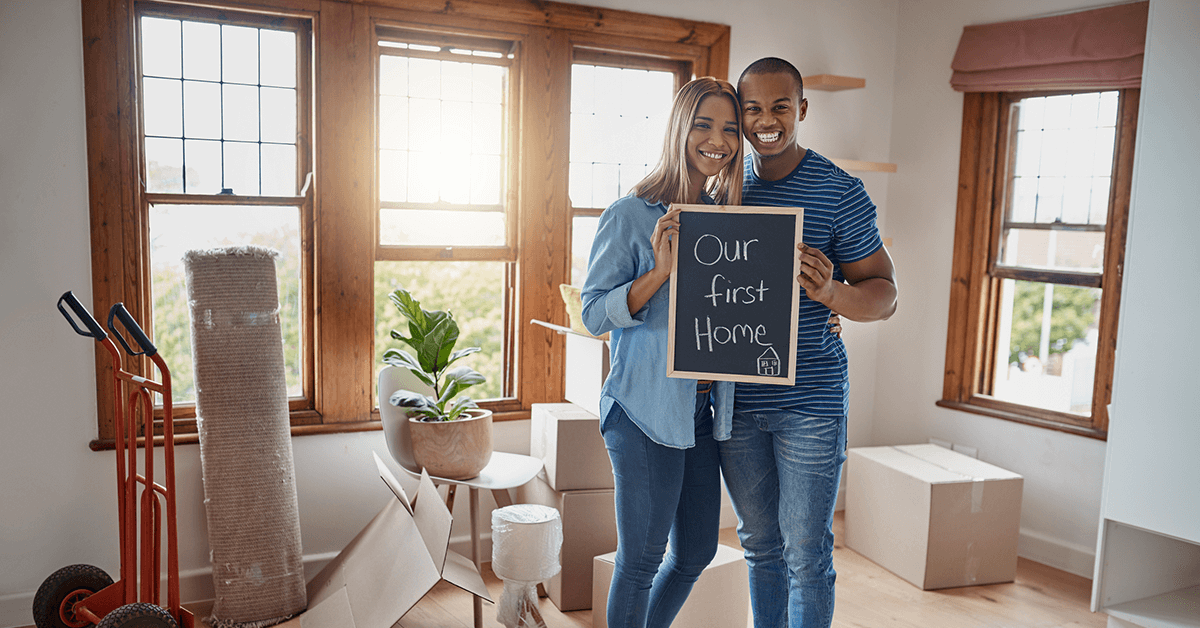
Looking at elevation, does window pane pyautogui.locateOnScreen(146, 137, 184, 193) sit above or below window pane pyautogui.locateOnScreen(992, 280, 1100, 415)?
above

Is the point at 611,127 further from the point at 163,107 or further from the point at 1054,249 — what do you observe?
the point at 1054,249

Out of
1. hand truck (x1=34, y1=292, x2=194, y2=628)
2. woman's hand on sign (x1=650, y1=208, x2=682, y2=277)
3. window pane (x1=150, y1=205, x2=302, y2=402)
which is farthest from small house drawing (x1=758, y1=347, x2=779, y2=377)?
window pane (x1=150, y1=205, x2=302, y2=402)

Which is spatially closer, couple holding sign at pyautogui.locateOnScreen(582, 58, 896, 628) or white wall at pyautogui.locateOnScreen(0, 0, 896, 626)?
couple holding sign at pyautogui.locateOnScreen(582, 58, 896, 628)

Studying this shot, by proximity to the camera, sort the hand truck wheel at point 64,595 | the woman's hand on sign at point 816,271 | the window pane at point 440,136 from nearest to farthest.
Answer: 1. the woman's hand on sign at point 816,271
2. the hand truck wheel at point 64,595
3. the window pane at point 440,136

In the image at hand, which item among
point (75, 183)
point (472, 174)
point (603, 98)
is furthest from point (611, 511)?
point (75, 183)

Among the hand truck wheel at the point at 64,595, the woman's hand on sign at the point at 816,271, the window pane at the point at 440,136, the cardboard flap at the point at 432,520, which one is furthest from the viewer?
the window pane at the point at 440,136

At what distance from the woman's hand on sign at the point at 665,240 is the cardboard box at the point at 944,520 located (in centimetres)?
183

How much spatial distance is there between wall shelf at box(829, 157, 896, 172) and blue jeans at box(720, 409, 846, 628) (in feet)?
6.61

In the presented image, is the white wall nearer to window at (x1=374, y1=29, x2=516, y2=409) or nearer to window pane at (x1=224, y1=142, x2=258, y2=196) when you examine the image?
window pane at (x1=224, y1=142, x2=258, y2=196)

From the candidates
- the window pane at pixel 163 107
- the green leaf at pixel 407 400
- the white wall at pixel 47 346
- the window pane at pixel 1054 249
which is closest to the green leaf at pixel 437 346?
the green leaf at pixel 407 400

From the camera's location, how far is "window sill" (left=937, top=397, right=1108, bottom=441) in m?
3.26

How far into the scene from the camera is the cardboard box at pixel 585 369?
9.05 feet

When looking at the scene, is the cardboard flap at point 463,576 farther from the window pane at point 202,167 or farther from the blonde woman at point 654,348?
the window pane at point 202,167

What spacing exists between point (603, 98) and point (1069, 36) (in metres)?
1.82
